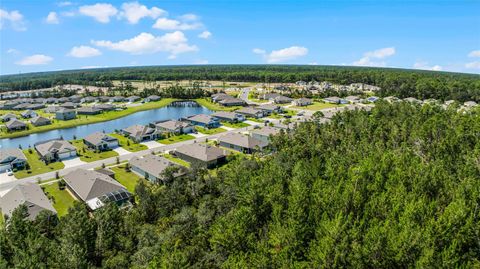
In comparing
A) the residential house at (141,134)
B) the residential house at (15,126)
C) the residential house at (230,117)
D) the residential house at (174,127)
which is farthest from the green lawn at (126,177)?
the residential house at (15,126)

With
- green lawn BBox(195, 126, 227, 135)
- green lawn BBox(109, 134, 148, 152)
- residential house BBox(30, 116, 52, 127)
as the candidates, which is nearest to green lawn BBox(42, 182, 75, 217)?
green lawn BBox(109, 134, 148, 152)

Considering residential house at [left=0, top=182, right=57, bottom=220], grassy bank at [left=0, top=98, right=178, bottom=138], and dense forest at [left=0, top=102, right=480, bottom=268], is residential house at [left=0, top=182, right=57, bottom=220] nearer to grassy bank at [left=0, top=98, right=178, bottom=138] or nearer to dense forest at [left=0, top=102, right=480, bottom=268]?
dense forest at [left=0, top=102, right=480, bottom=268]

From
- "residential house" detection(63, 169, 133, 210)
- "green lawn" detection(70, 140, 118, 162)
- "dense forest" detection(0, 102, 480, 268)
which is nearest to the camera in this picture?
"dense forest" detection(0, 102, 480, 268)

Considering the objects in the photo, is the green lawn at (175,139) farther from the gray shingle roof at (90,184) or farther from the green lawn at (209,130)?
the gray shingle roof at (90,184)

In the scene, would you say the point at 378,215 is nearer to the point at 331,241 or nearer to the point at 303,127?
the point at 331,241

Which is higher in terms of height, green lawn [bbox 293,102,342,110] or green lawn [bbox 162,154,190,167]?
green lawn [bbox 293,102,342,110]

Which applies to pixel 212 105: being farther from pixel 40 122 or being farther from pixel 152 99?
pixel 40 122
